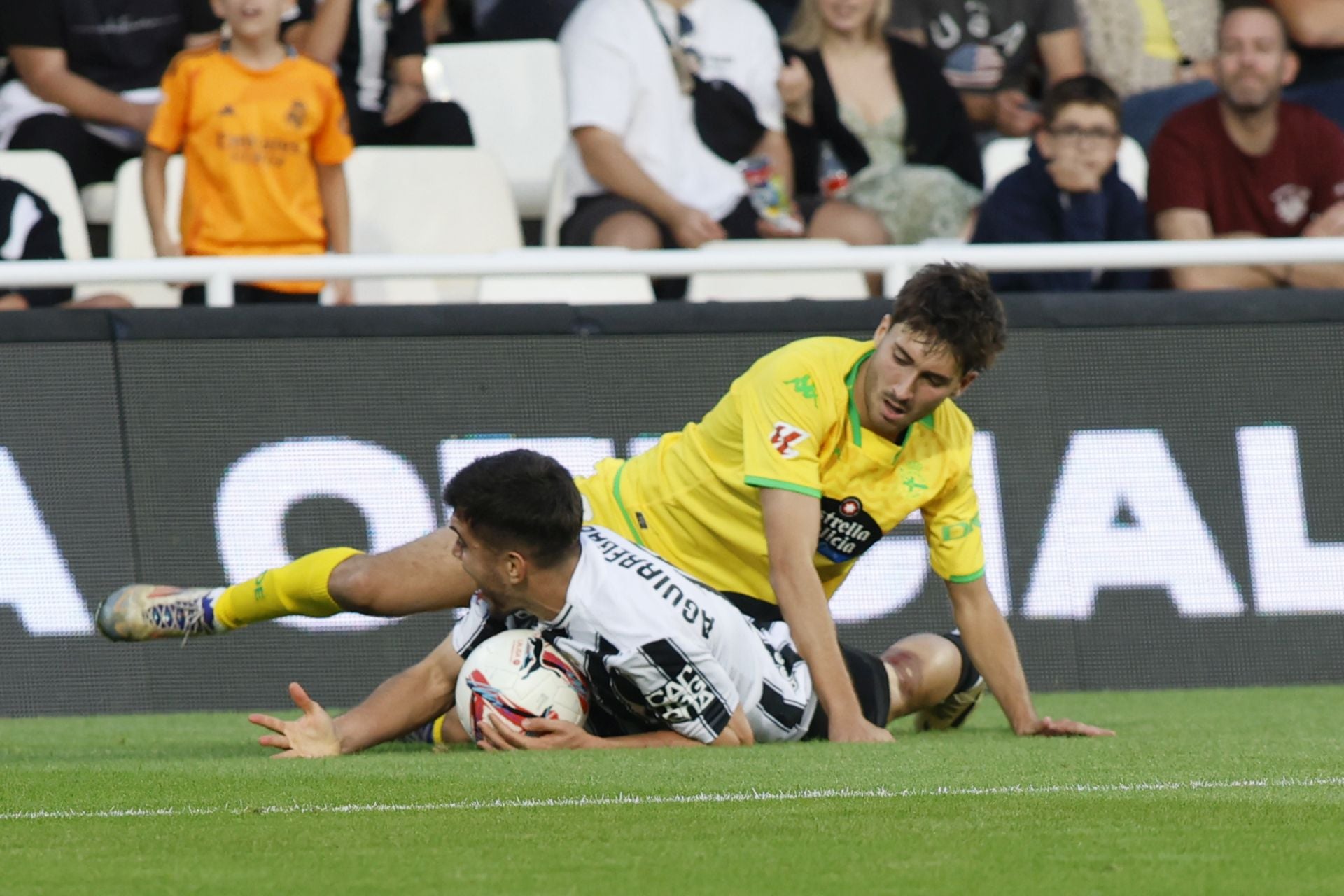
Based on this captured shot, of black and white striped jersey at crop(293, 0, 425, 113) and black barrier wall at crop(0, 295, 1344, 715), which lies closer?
black barrier wall at crop(0, 295, 1344, 715)

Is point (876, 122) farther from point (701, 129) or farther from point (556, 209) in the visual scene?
point (556, 209)

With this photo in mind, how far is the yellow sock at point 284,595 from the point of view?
5.83m

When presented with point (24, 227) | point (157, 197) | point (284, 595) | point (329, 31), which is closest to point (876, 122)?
point (329, 31)

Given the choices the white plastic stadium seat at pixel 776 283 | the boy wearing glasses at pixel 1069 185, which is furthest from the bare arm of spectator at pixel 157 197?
the boy wearing glasses at pixel 1069 185

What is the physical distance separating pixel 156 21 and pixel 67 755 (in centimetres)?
500

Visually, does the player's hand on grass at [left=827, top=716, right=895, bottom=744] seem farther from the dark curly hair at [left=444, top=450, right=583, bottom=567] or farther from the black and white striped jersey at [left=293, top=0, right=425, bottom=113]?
the black and white striped jersey at [left=293, top=0, right=425, bottom=113]

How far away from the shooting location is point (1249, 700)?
289 inches

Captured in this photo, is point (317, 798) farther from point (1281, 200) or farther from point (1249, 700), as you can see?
point (1281, 200)

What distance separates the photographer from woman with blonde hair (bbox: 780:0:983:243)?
386 inches

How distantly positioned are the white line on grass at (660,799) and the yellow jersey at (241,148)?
463cm

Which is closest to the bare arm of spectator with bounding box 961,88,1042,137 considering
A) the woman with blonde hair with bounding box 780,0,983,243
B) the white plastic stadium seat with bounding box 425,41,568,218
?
the woman with blonde hair with bounding box 780,0,983,243

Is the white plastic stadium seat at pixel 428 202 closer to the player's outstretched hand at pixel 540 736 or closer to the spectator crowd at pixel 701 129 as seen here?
the spectator crowd at pixel 701 129

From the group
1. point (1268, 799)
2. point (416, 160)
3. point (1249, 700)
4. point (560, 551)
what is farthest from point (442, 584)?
point (416, 160)

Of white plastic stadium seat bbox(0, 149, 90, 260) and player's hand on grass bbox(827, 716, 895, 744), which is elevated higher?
white plastic stadium seat bbox(0, 149, 90, 260)
